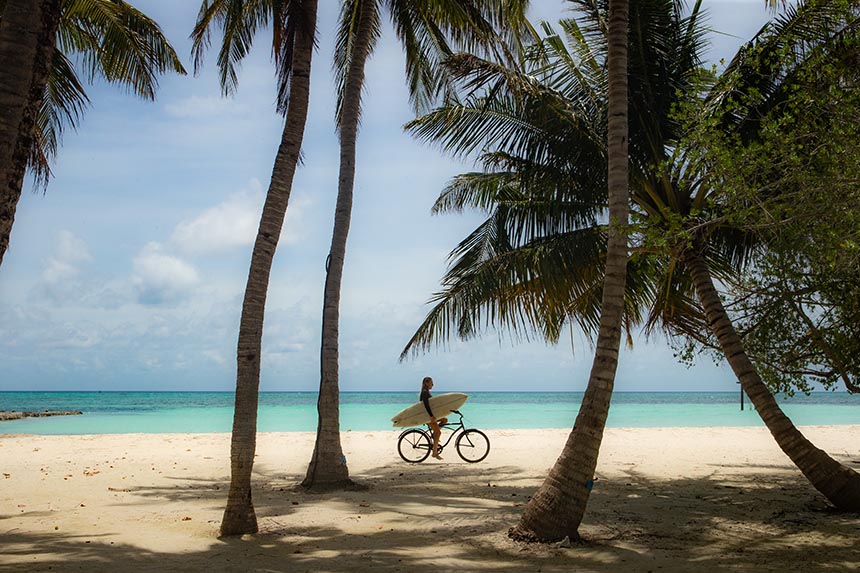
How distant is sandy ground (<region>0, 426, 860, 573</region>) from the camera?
23.5ft

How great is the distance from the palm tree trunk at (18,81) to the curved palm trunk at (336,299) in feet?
20.7

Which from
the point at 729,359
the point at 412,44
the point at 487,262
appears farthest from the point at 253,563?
the point at 412,44

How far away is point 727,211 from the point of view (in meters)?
7.81

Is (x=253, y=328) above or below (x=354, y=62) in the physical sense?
below

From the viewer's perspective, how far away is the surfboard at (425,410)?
47.0ft

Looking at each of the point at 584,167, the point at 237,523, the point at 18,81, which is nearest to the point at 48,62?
the point at 18,81

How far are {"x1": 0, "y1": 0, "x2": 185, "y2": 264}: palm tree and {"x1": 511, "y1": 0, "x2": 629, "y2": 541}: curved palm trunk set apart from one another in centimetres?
557

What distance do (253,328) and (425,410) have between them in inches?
269

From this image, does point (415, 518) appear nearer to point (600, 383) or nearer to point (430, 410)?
point (600, 383)

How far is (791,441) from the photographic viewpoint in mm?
9422

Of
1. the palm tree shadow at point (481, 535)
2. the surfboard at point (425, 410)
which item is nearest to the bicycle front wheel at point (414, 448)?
the surfboard at point (425, 410)

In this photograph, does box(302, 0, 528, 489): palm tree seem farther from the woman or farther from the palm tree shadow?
the woman

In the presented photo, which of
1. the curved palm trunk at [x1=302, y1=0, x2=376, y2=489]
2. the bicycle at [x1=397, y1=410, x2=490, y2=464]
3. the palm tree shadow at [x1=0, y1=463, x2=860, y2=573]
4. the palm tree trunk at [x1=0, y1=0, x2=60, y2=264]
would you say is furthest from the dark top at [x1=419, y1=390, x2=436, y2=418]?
the palm tree trunk at [x1=0, y1=0, x2=60, y2=264]

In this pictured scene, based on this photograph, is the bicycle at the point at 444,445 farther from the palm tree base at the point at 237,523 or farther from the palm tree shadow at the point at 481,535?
the palm tree base at the point at 237,523
